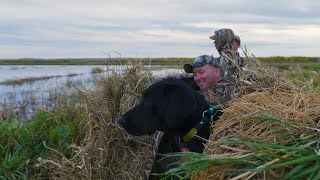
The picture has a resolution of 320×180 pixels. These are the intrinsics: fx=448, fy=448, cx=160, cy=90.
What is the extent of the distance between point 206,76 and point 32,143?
3103 millimetres

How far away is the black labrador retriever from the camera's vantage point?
177 inches

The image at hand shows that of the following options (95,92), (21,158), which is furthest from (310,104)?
(21,158)

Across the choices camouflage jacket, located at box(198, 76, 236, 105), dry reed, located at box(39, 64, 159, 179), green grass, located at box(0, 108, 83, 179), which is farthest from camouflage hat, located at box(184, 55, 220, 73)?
green grass, located at box(0, 108, 83, 179)

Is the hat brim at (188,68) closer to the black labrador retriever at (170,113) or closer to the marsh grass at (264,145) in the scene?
the black labrador retriever at (170,113)

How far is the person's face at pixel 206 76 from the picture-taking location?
5531 mm

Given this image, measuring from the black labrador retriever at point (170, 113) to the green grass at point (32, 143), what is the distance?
176 centimetres

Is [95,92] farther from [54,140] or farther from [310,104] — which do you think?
[310,104]

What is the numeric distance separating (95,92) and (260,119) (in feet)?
11.1

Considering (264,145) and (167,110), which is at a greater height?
(264,145)

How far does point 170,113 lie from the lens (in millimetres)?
4539

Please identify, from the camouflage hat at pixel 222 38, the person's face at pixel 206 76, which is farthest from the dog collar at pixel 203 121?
the camouflage hat at pixel 222 38

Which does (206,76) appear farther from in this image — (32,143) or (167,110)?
(32,143)

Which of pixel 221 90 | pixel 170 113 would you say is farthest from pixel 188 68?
pixel 170 113

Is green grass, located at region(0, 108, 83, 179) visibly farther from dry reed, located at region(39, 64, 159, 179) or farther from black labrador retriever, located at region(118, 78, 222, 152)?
black labrador retriever, located at region(118, 78, 222, 152)
